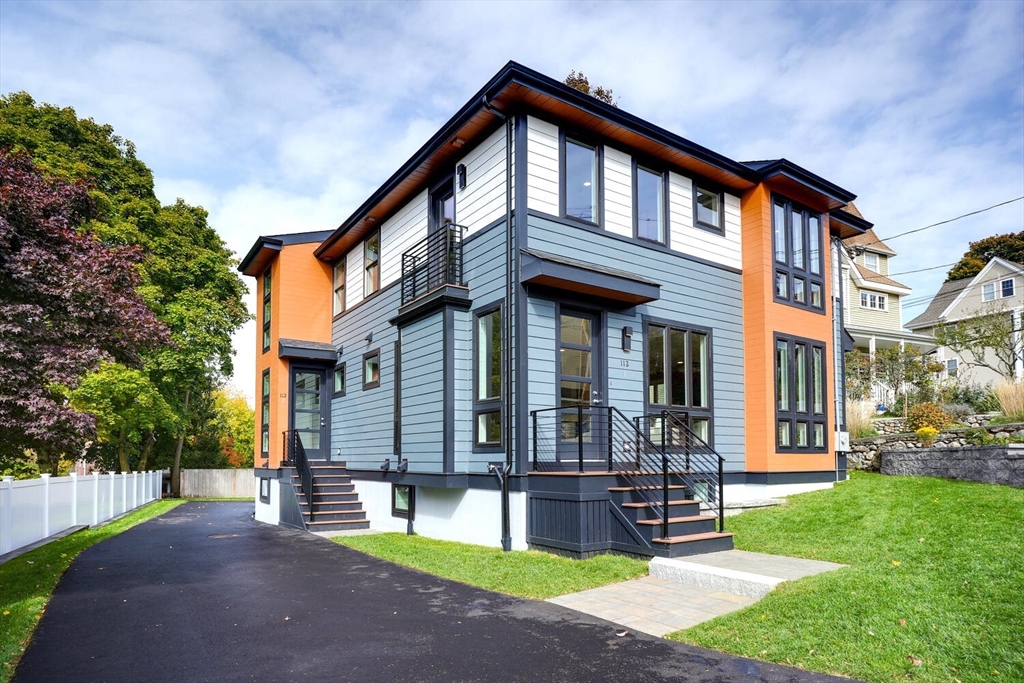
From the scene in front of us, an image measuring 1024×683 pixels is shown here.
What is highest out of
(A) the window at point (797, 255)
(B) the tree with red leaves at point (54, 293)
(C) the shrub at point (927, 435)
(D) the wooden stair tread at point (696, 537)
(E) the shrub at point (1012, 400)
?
(A) the window at point (797, 255)

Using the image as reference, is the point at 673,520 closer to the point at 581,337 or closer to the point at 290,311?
the point at 581,337

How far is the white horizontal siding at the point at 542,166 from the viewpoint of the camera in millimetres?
10148

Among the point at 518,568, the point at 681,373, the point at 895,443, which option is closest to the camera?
the point at 518,568

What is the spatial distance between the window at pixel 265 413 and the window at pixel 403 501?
5.92 m

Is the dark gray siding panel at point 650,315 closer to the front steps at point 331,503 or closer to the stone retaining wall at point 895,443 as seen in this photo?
the stone retaining wall at point 895,443

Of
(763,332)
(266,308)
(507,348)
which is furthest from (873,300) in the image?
(507,348)

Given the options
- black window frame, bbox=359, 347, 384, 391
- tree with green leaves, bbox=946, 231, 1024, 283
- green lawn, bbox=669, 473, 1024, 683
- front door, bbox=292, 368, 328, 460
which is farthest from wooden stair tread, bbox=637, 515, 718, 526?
tree with green leaves, bbox=946, 231, 1024, 283

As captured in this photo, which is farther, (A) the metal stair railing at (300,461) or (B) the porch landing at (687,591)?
(A) the metal stair railing at (300,461)

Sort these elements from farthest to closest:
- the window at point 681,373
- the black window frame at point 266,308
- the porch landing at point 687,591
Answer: the black window frame at point 266,308 < the window at point 681,373 < the porch landing at point 687,591

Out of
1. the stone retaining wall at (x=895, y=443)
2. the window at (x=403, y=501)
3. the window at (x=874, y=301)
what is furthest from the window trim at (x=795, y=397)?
the window at (x=874, y=301)

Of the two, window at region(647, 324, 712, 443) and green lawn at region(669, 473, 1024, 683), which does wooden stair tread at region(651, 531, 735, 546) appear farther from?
window at region(647, 324, 712, 443)

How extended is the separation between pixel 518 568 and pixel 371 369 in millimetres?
7523

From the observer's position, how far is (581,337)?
10.6 meters

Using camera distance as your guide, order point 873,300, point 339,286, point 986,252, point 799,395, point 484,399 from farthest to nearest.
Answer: point 986,252
point 873,300
point 339,286
point 799,395
point 484,399
